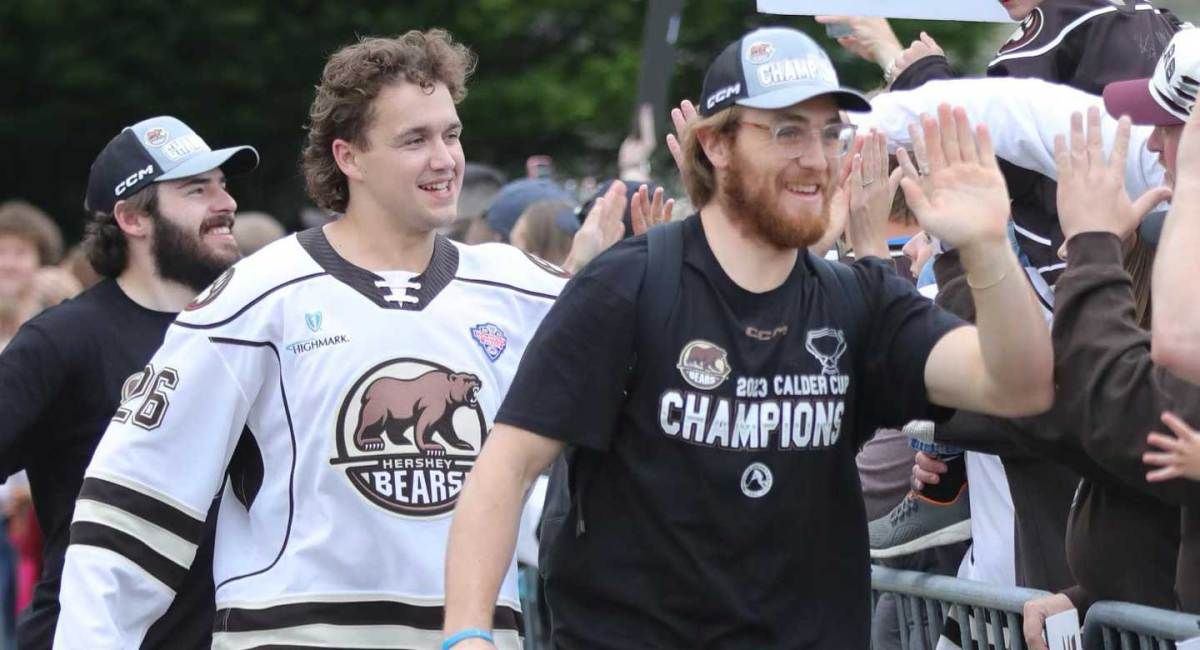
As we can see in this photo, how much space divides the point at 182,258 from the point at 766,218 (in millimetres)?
2829

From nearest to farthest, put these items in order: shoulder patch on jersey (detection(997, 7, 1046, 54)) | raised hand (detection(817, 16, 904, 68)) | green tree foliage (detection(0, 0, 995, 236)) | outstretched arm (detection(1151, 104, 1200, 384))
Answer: outstretched arm (detection(1151, 104, 1200, 384)) < shoulder patch on jersey (detection(997, 7, 1046, 54)) < raised hand (detection(817, 16, 904, 68)) < green tree foliage (detection(0, 0, 995, 236))

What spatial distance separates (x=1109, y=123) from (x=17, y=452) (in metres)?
3.26

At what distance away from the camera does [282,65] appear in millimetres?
22906

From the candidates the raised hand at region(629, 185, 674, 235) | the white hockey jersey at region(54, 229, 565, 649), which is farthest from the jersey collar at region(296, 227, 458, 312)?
the raised hand at region(629, 185, 674, 235)

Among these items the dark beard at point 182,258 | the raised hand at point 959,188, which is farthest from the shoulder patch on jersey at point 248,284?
the raised hand at point 959,188

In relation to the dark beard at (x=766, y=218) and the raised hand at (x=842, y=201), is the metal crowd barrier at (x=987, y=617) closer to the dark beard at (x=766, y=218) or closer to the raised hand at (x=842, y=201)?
the raised hand at (x=842, y=201)

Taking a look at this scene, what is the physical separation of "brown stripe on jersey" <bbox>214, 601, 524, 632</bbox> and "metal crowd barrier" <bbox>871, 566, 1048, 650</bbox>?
4.01 ft

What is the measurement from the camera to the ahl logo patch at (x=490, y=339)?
512 centimetres

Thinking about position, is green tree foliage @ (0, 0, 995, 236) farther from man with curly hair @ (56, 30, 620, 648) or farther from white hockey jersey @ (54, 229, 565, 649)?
white hockey jersey @ (54, 229, 565, 649)

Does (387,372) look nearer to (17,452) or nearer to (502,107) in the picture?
(17,452)

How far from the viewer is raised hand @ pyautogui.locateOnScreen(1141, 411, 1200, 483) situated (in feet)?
13.0

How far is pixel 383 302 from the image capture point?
5.07 metres

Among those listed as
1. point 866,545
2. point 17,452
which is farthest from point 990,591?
point 17,452

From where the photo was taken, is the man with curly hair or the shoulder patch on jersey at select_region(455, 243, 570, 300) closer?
the man with curly hair
